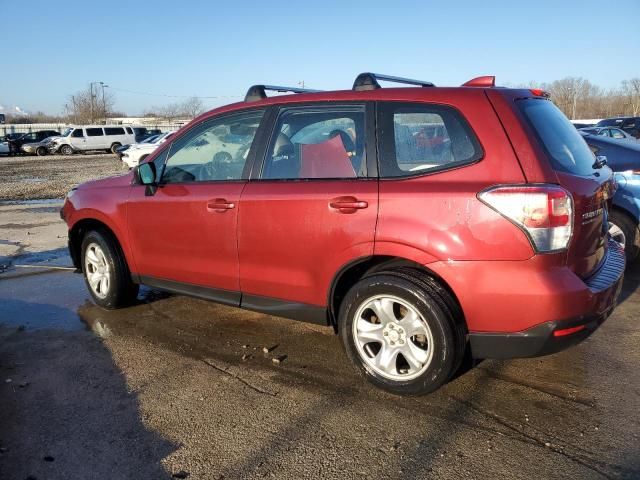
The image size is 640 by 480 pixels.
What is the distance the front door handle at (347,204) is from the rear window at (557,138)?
41.8 inches

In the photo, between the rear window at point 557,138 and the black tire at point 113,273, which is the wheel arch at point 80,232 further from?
the rear window at point 557,138

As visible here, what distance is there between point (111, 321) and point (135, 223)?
93 cm

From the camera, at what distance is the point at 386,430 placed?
9.48 feet

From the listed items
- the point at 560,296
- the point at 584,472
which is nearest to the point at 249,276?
the point at 560,296

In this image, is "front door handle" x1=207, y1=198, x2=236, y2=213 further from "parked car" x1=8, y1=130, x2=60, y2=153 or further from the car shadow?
"parked car" x1=8, y1=130, x2=60, y2=153

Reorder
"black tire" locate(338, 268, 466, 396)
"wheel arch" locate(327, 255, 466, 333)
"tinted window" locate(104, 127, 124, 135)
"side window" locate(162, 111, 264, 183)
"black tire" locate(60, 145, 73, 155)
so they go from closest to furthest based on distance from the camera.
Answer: "black tire" locate(338, 268, 466, 396) → "wheel arch" locate(327, 255, 466, 333) → "side window" locate(162, 111, 264, 183) → "black tire" locate(60, 145, 73, 155) → "tinted window" locate(104, 127, 124, 135)

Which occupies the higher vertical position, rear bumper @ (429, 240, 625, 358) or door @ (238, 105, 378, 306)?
door @ (238, 105, 378, 306)

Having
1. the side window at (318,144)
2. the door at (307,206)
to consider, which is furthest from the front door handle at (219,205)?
the side window at (318,144)

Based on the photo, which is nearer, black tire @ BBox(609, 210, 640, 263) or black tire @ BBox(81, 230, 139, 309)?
black tire @ BBox(81, 230, 139, 309)

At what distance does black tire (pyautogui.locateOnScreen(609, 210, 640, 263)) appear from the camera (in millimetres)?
5566

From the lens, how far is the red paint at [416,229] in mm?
2814

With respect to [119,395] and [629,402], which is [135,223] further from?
[629,402]

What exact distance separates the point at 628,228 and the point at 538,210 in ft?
11.6

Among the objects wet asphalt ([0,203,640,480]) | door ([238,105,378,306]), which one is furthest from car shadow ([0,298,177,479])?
door ([238,105,378,306])
